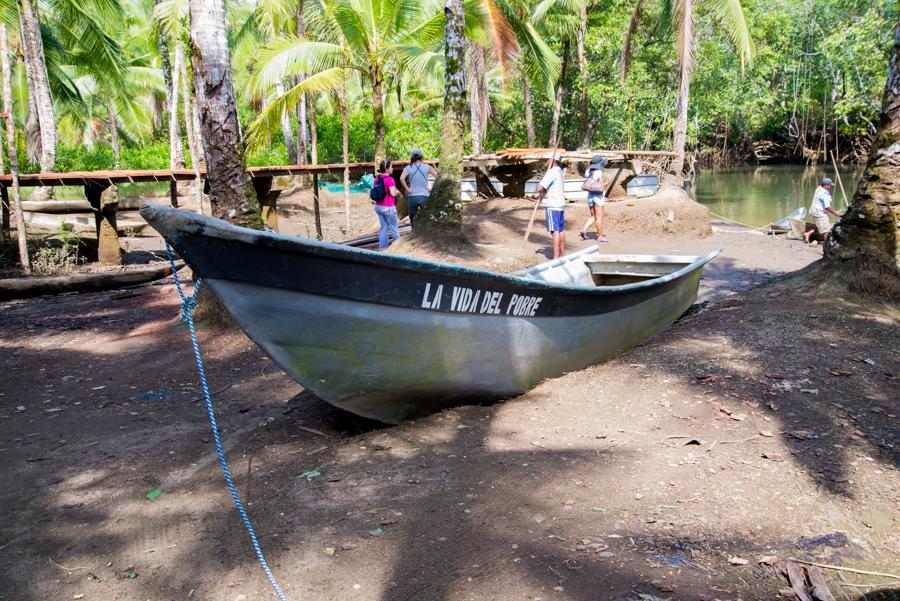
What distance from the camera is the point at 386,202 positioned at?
11.4m

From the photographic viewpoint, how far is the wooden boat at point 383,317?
375 centimetres

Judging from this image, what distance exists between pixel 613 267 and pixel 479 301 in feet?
13.7

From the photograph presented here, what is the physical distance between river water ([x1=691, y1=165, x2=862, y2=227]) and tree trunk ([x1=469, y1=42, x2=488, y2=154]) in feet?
27.2

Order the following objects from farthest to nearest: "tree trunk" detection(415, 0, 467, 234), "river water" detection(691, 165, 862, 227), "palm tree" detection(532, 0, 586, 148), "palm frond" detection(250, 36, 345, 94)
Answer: "river water" detection(691, 165, 862, 227), "palm tree" detection(532, 0, 586, 148), "palm frond" detection(250, 36, 345, 94), "tree trunk" detection(415, 0, 467, 234)

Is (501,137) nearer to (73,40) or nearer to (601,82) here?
(601,82)

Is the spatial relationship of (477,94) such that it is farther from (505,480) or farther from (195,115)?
(505,480)

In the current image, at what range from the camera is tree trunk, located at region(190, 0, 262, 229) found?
7.57 metres

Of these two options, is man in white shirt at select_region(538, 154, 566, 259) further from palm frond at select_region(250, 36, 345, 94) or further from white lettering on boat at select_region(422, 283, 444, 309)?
palm frond at select_region(250, 36, 345, 94)

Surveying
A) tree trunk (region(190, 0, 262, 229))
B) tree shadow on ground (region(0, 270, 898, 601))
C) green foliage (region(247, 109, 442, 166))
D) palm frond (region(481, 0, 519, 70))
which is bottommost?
tree shadow on ground (region(0, 270, 898, 601))

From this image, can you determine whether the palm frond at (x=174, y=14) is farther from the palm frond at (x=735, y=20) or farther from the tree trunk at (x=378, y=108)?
the palm frond at (x=735, y=20)

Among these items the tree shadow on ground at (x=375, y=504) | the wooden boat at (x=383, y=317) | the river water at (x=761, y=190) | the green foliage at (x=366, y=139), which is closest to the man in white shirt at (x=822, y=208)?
the river water at (x=761, y=190)

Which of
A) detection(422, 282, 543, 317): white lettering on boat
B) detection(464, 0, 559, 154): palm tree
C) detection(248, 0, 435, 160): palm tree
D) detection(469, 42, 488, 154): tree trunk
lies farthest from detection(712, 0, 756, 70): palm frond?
detection(422, 282, 543, 317): white lettering on boat

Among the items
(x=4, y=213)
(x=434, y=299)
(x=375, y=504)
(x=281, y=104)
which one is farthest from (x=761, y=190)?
(x=375, y=504)

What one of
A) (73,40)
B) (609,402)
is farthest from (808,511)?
(73,40)
